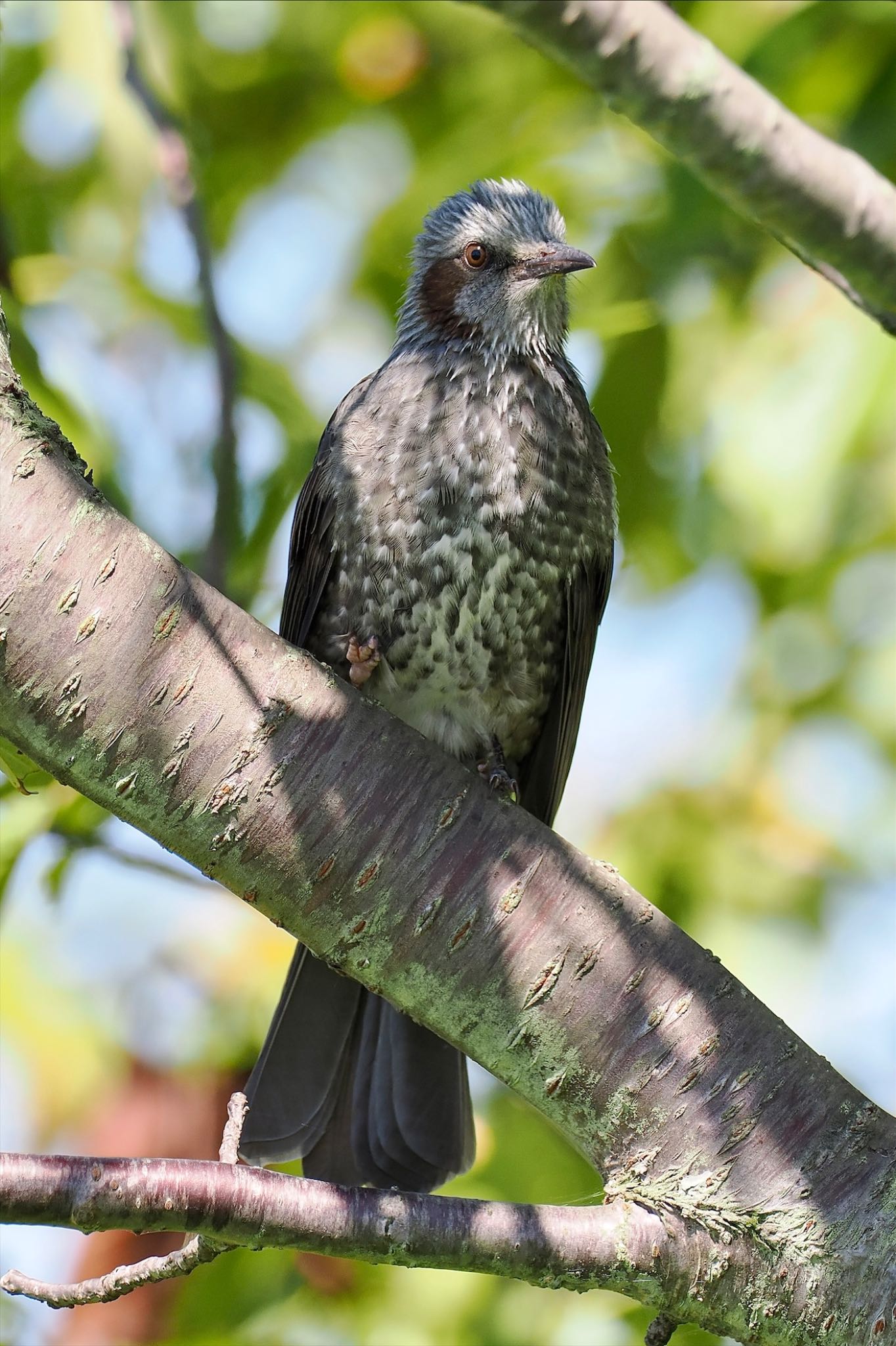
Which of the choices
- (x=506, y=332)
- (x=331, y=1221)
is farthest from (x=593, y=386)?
(x=331, y=1221)

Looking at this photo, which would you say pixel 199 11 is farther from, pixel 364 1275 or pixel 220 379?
pixel 364 1275

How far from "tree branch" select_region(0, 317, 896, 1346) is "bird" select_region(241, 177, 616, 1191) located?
85 cm

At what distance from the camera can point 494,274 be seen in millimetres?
3443

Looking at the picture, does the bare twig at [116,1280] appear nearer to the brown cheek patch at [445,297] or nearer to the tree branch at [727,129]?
the tree branch at [727,129]

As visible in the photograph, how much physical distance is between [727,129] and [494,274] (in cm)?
183

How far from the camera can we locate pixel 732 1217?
1875 millimetres

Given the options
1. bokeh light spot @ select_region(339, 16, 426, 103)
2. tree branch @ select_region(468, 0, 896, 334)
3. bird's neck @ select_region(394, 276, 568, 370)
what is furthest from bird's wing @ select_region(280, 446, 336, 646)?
tree branch @ select_region(468, 0, 896, 334)

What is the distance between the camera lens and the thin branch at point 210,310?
3.18m

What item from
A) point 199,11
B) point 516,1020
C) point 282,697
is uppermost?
point 199,11

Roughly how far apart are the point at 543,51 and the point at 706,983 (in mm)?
1233

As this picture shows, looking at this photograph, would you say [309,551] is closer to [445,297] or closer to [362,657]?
[362,657]

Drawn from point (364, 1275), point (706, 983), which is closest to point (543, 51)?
point (706, 983)

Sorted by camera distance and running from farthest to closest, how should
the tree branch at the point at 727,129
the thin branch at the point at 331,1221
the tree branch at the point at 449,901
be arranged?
1. the tree branch at the point at 449,901
2. the tree branch at the point at 727,129
3. the thin branch at the point at 331,1221

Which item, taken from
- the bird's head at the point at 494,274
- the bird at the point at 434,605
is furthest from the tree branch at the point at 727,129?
the bird's head at the point at 494,274
